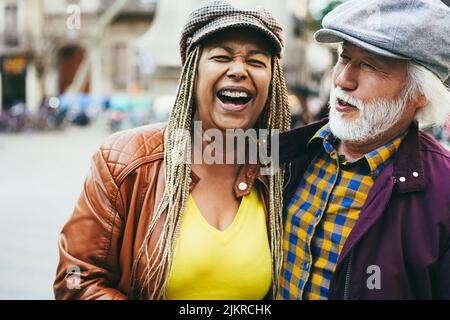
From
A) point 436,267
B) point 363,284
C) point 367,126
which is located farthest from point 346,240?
point 367,126

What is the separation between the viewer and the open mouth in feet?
6.54

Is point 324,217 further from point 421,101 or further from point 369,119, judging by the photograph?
point 421,101

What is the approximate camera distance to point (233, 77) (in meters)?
1.96

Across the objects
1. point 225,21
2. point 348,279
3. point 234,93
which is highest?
point 225,21

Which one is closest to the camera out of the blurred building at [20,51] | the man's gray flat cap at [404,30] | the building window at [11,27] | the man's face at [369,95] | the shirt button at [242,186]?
the man's gray flat cap at [404,30]

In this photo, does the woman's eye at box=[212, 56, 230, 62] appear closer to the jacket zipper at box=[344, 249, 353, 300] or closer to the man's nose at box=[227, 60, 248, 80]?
the man's nose at box=[227, 60, 248, 80]

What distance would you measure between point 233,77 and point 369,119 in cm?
56

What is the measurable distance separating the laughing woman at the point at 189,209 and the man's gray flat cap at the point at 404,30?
0.34m

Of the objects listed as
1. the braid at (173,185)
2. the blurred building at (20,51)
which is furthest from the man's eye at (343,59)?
the blurred building at (20,51)

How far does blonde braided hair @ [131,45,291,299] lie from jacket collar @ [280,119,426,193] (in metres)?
0.08

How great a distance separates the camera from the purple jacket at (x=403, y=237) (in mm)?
1696

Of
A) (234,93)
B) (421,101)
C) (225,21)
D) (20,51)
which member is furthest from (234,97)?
(20,51)

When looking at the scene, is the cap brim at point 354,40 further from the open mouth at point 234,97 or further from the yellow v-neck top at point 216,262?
the yellow v-neck top at point 216,262

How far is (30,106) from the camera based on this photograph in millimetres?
29250
